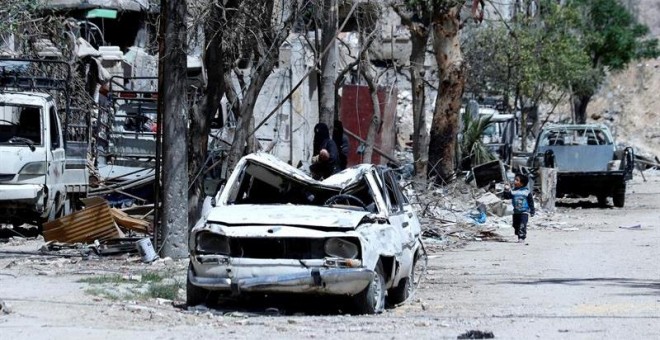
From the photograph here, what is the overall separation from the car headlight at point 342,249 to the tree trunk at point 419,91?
16916mm

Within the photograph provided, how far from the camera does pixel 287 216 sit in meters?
11.3

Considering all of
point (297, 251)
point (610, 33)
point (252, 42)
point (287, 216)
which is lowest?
point (297, 251)

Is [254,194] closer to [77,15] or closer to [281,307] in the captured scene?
[281,307]

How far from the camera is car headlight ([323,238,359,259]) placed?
11031mm

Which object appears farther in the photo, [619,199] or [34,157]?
[619,199]

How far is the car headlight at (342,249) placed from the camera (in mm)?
11031

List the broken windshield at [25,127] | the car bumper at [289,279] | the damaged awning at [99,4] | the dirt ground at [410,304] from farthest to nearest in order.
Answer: the damaged awning at [99,4] < the broken windshield at [25,127] < the car bumper at [289,279] < the dirt ground at [410,304]

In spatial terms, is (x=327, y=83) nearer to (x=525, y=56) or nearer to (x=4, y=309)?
(x=4, y=309)

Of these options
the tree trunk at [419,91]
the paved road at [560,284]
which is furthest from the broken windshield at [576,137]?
the paved road at [560,284]

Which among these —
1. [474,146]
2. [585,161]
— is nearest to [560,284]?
[585,161]

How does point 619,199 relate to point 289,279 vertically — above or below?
below

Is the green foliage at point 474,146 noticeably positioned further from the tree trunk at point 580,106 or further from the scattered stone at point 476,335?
the tree trunk at point 580,106

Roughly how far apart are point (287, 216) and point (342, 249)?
629 mm

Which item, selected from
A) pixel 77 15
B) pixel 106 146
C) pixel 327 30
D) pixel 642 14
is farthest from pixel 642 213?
pixel 642 14
